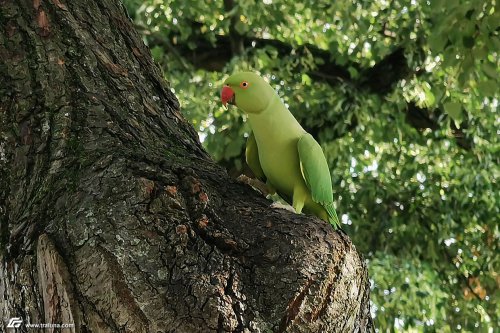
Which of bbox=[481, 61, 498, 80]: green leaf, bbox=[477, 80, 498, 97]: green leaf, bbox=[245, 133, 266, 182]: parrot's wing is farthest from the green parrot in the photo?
bbox=[481, 61, 498, 80]: green leaf

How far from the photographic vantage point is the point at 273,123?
6.78 feet

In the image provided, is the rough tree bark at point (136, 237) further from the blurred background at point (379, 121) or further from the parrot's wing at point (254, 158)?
the blurred background at point (379, 121)

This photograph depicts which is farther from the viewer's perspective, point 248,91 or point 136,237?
point 248,91

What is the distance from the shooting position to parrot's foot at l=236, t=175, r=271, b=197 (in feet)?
5.76

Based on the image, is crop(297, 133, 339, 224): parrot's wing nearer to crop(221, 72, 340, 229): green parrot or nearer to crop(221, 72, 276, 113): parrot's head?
crop(221, 72, 340, 229): green parrot

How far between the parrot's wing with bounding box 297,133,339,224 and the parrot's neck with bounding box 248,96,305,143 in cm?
5

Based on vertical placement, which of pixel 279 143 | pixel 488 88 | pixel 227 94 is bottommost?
pixel 488 88

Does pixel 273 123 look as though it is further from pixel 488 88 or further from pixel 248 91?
pixel 488 88

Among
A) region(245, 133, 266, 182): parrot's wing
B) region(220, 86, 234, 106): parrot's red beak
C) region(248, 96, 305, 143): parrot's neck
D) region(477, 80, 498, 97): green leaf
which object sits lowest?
region(477, 80, 498, 97): green leaf

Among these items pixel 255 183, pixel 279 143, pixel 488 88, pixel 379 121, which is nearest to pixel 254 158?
pixel 279 143

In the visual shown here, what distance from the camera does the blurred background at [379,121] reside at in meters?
5.18

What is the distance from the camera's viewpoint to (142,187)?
1.46m

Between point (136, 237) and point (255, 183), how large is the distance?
63 cm

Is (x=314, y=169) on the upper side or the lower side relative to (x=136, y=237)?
lower
